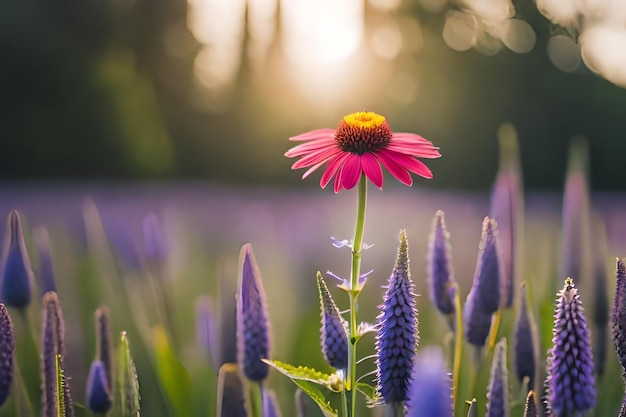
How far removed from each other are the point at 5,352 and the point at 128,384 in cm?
26

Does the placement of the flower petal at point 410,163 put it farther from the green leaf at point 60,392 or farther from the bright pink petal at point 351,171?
the green leaf at point 60,392

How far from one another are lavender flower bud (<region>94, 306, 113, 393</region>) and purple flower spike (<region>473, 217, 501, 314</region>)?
752 millimetres

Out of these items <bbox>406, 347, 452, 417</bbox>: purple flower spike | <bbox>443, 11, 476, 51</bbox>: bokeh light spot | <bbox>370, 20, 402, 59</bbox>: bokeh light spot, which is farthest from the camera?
<bbox>443, 11, 476, 51</bbox>: bokeh light spot

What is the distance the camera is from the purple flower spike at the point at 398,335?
3.82 ft

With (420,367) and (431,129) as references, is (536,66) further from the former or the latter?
(420,367)

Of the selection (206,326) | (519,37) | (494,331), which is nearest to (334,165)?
(494,331)

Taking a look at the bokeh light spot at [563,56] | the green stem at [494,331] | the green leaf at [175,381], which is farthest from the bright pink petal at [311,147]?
the bokeh light spot at [563,56]

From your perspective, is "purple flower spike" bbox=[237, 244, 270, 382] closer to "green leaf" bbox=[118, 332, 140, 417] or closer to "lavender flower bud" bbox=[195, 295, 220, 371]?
"green leaf" bbox=[118, 332, 140, 417]

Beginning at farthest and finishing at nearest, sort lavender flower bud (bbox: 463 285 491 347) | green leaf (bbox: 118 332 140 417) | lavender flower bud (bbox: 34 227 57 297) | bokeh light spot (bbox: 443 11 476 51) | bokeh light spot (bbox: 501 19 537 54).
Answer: bokeh light spot (bbox: 443 11 476 51), bokeh light spot (bbox: 501 19 537 54), lavender flower bud (bbox: 34 227 57 297), lavender flower bud (bbox: 463 285 491 347), green leaf (bbox: 118 332 140 417)

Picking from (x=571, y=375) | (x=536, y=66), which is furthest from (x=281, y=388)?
(x=536, y=66)

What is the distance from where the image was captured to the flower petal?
1.29 metres

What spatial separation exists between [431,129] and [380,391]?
1050cm

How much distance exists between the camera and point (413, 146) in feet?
4.60

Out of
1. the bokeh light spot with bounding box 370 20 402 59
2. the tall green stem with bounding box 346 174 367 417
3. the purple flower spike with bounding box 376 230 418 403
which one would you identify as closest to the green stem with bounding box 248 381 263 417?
the tall green stem with bounding box 346 174 367 417
